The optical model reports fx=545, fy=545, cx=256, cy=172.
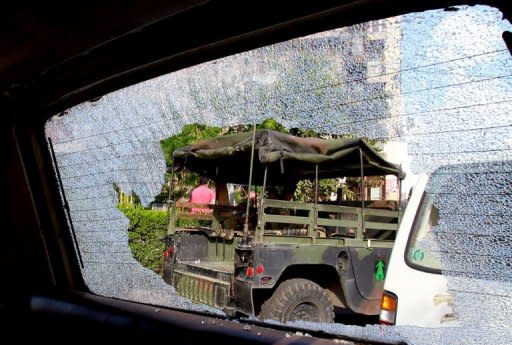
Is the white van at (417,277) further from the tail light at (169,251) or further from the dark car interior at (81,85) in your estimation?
the tail light at (169,251)

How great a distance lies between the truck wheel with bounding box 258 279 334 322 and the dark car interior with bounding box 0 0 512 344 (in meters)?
1.96

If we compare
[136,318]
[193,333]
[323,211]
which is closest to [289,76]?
A: [193,333]

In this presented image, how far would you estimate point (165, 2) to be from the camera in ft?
5.79

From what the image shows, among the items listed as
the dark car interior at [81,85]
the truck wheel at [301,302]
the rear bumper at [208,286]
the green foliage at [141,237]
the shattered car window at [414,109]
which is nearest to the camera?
the shattered car window at [414,109]

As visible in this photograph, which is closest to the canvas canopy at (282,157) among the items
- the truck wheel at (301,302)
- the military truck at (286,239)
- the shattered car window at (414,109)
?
the military truck at (286,239)

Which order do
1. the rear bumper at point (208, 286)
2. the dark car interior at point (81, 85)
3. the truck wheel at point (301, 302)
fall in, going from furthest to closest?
the rear bumper at point (208, 286) → the truck wheel at point (301, 302) → the dark car interior at point (81, 85)

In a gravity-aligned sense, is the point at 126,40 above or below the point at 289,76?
above

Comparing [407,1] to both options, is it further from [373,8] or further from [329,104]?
[329,104]

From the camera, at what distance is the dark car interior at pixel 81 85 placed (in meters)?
1.74

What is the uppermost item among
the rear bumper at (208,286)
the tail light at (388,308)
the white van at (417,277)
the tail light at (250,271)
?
the white van at (417,277)

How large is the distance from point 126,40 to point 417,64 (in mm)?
1117

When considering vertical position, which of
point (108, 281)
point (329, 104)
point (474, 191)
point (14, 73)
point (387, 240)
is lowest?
point (387, 240)

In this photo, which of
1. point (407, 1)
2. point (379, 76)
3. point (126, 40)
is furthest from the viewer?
point (126, 40)

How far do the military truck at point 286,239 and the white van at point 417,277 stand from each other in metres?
1.32
